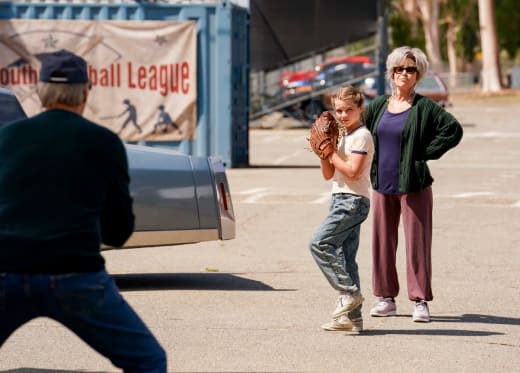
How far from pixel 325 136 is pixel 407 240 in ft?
3.98

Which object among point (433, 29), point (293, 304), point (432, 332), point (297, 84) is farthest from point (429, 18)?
point (432, 332)

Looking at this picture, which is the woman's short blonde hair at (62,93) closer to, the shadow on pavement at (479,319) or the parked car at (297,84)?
the shadow on pavement at (479,319)

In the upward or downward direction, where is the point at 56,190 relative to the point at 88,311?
upward

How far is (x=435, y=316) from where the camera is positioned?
8.95 m

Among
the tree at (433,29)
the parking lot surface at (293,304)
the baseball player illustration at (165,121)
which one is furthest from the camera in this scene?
the tree at (433,29)

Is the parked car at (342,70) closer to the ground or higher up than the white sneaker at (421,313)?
higher up

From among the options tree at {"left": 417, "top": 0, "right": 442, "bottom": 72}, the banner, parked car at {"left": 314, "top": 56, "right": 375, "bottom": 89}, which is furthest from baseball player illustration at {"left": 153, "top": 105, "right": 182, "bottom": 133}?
tree at {"left": 417, "top": 0, "right": 442, "bottom": 72}

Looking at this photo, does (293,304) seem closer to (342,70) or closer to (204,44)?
(204,44)

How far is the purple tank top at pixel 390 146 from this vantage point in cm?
858

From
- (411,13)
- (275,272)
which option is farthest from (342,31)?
(411,13)

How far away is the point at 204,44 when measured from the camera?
74.8 ft

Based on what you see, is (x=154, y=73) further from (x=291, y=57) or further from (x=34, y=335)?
(x=34, y=335)

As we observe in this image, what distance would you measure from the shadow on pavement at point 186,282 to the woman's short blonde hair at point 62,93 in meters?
5.35

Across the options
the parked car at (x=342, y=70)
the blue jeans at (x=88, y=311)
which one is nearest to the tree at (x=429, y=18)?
the parked car at (x=342, y=70)
